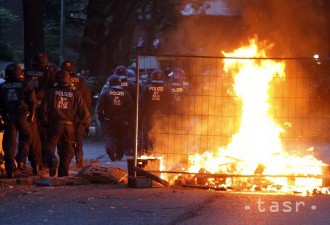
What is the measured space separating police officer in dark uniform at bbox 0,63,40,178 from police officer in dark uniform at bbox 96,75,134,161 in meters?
3.73

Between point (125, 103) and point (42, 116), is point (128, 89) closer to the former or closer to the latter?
point (125, 103)

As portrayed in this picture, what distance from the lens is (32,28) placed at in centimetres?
1458

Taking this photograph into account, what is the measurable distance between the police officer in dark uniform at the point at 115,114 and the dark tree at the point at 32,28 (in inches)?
67.3

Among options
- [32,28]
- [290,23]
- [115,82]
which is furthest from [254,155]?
[290,23]

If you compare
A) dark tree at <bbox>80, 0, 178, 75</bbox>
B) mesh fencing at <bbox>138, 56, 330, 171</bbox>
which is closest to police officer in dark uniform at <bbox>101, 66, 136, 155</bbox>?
dark tree at <bbox>80, 0, 178, 75</bbox>

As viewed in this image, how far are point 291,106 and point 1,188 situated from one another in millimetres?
4720

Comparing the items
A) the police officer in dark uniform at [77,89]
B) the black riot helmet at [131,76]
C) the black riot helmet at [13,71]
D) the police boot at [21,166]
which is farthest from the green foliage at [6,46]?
the black riot helmet at [13,71]

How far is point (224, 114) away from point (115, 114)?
412cm

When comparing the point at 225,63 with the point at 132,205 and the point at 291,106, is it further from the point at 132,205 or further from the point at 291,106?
the point at 132,205

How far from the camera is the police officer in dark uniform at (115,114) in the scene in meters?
15.0

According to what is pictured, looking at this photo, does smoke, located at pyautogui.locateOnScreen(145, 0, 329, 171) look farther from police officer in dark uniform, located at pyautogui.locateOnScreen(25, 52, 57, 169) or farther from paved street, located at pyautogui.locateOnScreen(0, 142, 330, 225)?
police officer in dark uniform, located at pyautogui.locateOnScreen(25, 52, 57, 169)

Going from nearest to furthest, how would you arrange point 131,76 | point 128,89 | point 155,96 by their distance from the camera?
1. point 155,96
2. point 128,89
3. point 131,76

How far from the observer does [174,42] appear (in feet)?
93.4

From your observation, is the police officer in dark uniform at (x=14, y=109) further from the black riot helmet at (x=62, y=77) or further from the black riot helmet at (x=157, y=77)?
the black riot helmet at (x=157, y=77)
